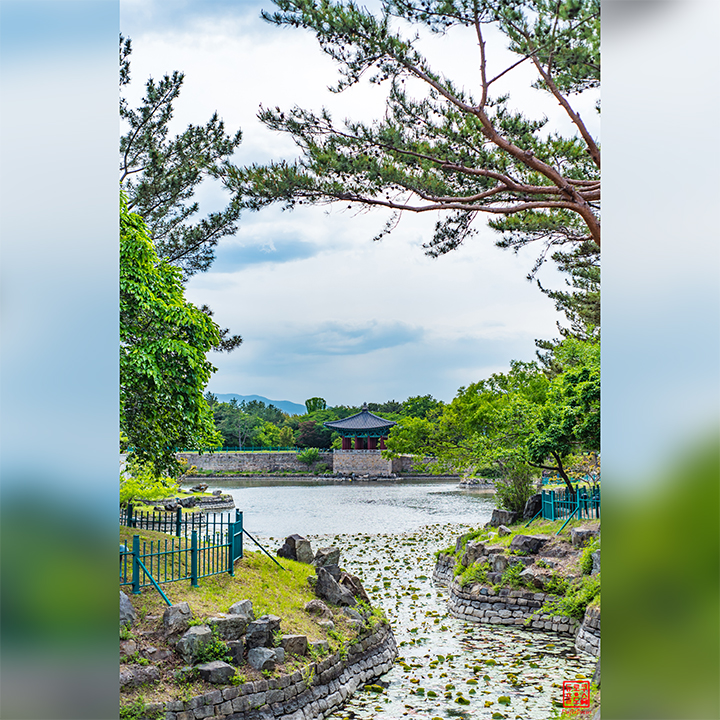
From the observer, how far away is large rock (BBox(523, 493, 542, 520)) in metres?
8.88

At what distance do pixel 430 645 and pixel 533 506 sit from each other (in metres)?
3.73

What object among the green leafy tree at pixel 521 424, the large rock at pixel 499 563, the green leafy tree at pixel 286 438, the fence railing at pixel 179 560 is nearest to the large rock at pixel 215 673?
the fence railing at pixel 179 560

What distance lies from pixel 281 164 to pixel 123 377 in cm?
224

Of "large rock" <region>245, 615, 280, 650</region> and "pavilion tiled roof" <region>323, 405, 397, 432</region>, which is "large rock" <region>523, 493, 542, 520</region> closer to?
"large rock" <region>245, 615, 280, 650</region>

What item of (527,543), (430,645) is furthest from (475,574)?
(430,645)

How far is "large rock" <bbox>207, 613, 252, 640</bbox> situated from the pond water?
2.89ft

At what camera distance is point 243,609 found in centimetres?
436

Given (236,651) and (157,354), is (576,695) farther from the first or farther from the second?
(157,354)

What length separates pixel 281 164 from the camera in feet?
17.5

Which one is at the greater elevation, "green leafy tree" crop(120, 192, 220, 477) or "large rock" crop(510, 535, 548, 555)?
"green leafy tree" crop(120, 192, 220, 477)

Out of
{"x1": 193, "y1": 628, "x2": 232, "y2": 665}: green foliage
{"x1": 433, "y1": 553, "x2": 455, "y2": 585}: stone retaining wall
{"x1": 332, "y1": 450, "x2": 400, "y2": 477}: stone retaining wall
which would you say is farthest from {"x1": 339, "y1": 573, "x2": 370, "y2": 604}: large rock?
{"x1": 332, "y1": 450, "x2": 400, "y2": 477}: stone retaining wall
